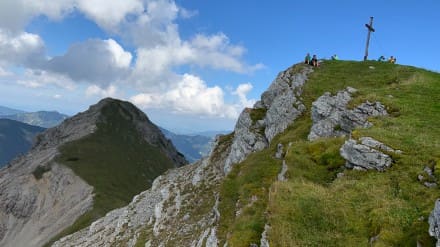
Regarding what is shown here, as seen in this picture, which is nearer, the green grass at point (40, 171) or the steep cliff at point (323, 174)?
the steep cliff at point (323, 174)

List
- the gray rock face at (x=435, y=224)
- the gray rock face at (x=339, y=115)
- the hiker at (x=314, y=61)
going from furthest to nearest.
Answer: the hiker at (x=314, y=61)
the gray rock face at (x=339, y=115)
the gray rock face at (x=435, y=224)

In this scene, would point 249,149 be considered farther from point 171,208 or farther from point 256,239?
point 256,239

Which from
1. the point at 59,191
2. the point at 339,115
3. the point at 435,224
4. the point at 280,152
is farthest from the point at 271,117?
the point at 59,191

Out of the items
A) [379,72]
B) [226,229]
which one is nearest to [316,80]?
[379,72]

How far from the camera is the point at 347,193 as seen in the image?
2038 cm

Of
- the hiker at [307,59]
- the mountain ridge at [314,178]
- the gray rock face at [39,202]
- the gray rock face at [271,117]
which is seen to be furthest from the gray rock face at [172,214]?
the gray rock face at [39,202]

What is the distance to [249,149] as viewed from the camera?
1860 inches

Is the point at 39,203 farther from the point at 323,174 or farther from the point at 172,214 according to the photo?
the point at 323,174

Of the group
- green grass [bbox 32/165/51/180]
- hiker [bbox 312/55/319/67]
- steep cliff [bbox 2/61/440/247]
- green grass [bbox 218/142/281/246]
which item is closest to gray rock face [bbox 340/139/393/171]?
steep cliff [bbox 2/61/440/247]

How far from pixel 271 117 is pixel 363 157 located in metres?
25.2

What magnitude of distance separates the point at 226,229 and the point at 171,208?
2465 centimetres

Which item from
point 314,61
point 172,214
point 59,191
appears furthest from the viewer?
point 59,191

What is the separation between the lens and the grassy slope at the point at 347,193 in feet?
57.2

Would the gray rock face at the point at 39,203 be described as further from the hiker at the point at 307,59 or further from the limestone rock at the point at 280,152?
the limestone rock at the point at 280,152
